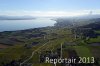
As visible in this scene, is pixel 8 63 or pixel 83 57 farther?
pixel 83 57

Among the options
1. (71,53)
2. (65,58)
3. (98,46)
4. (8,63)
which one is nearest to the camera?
(8,63)

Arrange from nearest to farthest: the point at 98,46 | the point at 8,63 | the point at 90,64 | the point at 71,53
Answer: the point at 90,64 → the point at 8,63 → the point at 71,53 → the point at 98,46

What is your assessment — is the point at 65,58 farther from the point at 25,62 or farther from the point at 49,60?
the point at 25,62

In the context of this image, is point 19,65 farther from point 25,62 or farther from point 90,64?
point 90,64

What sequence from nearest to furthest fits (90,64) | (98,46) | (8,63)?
(90,64), (8,63), (98,46)

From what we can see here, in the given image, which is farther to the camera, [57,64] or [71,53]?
[71,53]

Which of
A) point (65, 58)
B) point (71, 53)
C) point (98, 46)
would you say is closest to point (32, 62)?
point (65, 58)

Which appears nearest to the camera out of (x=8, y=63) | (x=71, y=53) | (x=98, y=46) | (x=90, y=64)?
(x=90, y=64)

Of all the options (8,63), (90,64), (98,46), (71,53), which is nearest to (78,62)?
(90,64)
